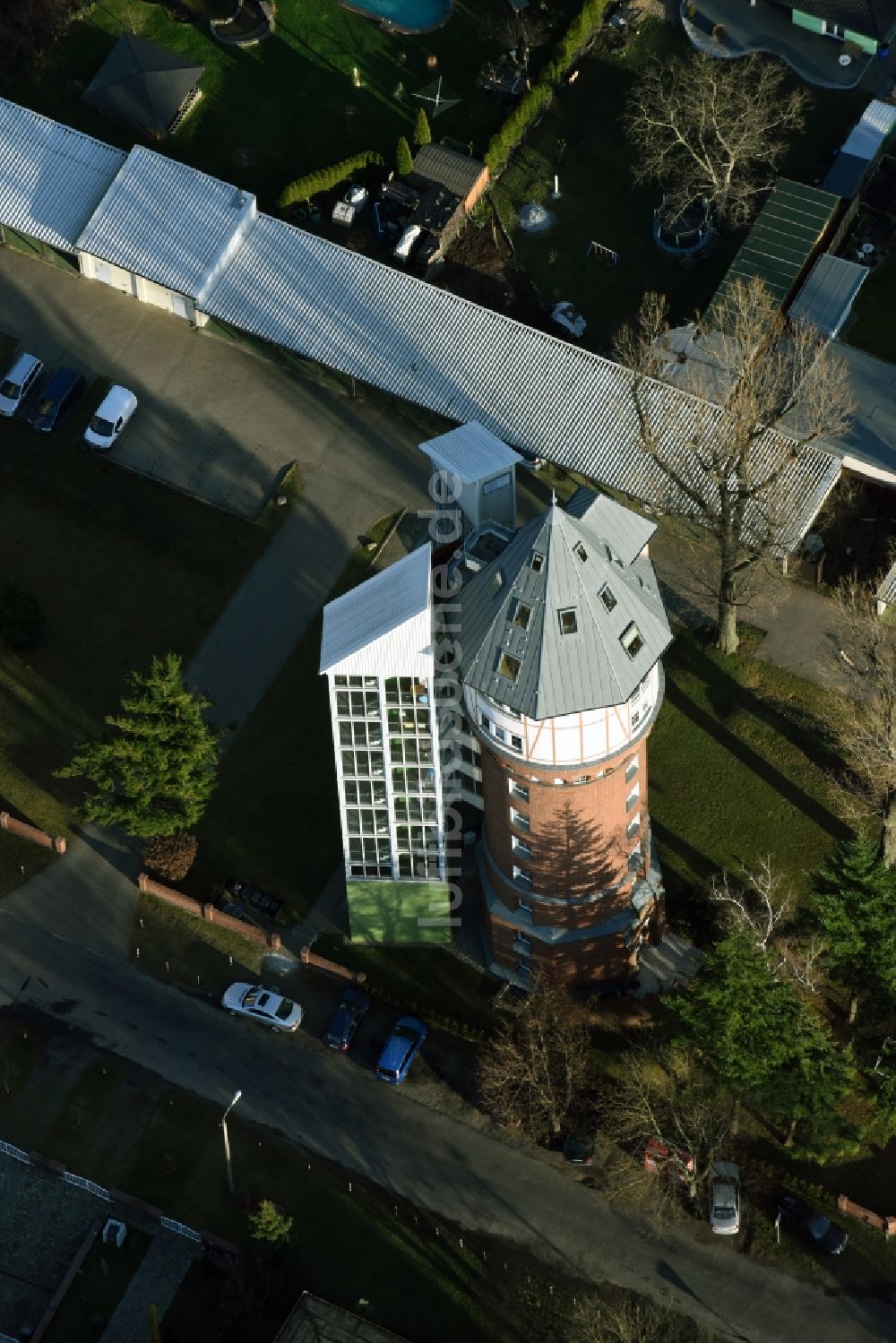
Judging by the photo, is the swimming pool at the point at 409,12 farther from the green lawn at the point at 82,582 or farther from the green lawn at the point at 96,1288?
the green lawn at the point at 96,1288

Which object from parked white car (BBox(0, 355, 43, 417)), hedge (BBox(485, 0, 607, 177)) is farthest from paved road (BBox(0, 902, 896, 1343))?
hedge (BBox(485, 0, 607, 177))

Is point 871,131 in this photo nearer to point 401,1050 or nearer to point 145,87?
point 145,87

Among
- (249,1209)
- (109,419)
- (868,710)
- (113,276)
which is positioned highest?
(113,276)

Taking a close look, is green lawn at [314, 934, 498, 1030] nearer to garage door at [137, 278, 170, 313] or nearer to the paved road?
the paved road

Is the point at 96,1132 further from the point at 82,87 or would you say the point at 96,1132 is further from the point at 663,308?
the point at 82,87

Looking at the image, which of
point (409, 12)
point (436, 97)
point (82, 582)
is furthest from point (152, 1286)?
point (409, 12)
